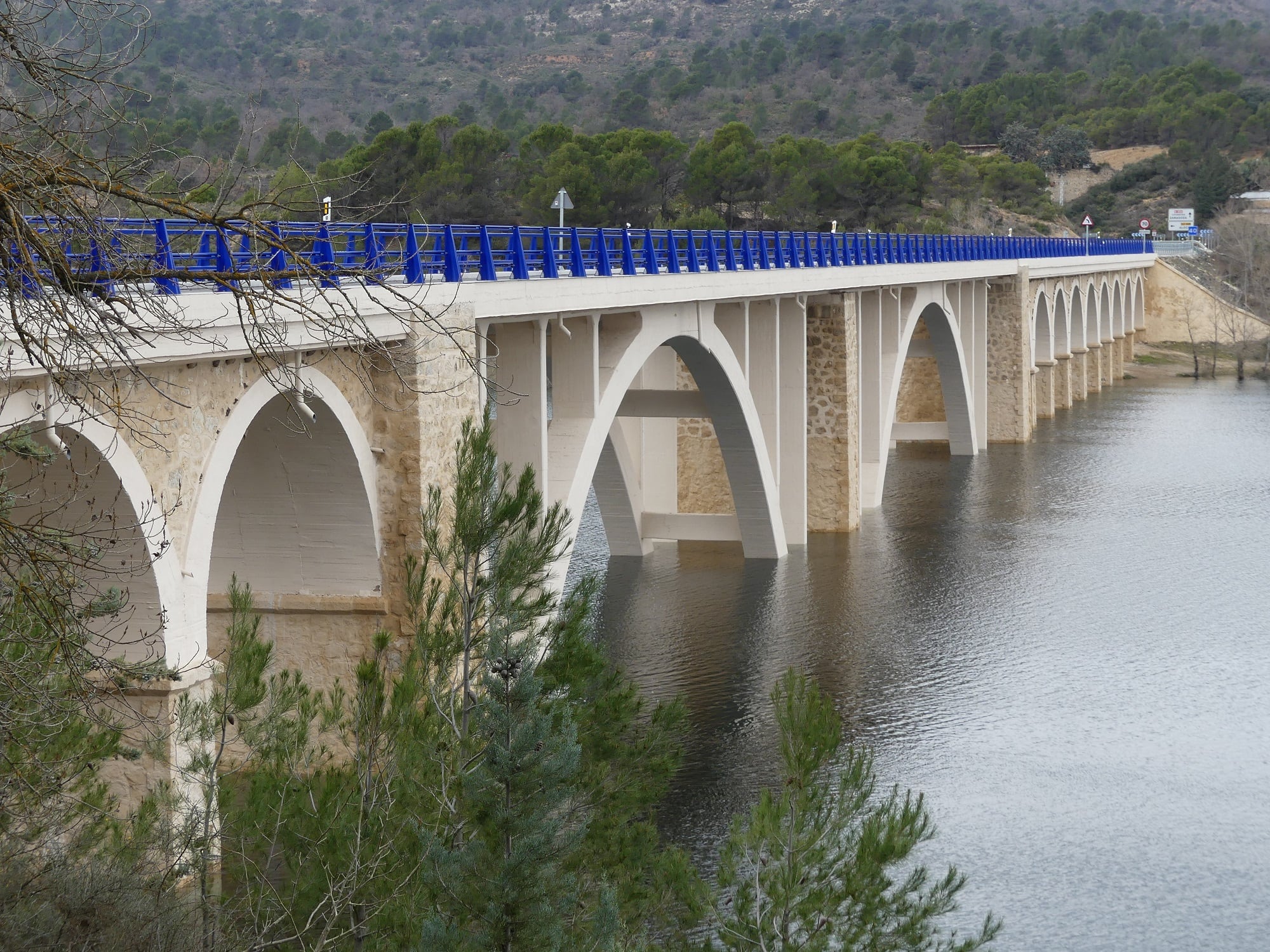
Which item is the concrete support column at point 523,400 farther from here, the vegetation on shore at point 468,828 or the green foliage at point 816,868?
the green foliage at point 816,868

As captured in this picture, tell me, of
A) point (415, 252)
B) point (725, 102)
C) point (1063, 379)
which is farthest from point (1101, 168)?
point (415, 252)

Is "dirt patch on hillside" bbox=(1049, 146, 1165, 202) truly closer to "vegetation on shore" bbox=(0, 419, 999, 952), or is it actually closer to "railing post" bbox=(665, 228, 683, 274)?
"railing post" bbox=(665, 228, 683, 274)

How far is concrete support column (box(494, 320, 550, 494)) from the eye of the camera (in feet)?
50.3

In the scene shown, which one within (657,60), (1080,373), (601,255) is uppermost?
(657,60)

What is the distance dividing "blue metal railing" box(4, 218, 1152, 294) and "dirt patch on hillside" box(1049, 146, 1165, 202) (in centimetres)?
6247

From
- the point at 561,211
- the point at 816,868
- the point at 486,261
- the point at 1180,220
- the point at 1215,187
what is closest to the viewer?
the point at 816,868

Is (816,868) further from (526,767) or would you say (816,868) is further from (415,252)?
(415,252)

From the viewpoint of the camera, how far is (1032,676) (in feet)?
58.1

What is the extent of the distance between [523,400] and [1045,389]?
31.3 m

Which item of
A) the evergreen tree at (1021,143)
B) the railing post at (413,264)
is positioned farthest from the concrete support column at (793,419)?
the evergreen tree at (1021,143)

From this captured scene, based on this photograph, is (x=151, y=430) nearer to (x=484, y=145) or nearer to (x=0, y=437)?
(x=0, y=437)

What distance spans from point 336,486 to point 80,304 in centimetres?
787

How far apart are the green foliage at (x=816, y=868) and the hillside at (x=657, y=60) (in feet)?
198

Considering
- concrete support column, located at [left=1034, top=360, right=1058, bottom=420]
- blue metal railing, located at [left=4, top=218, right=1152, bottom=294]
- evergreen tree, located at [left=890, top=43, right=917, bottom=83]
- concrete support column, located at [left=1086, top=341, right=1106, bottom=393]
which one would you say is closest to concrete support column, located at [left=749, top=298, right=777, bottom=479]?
blue metal railing, located at [left=4, top=218, right=1152, bottom=294]
